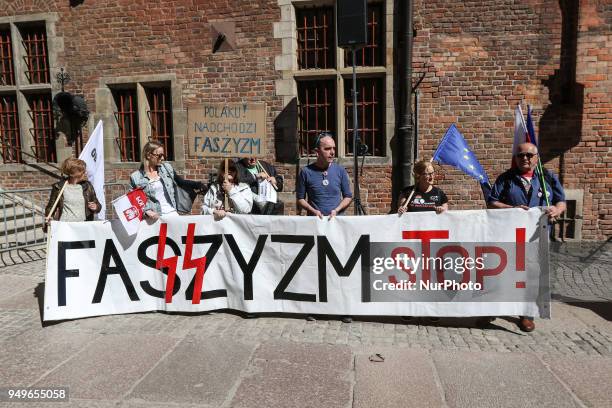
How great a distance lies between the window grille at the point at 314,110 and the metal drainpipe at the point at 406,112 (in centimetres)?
137

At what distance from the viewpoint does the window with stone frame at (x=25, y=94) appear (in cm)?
923

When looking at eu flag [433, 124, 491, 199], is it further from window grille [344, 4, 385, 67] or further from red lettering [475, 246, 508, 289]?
window grille [344, 4, 385, 67]

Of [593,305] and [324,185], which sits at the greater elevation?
[324,185]

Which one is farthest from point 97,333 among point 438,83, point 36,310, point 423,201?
point 438,83

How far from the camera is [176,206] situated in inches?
192

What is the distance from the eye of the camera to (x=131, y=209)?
435 cm

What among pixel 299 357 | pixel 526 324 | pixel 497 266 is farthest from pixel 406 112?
pixel 299 357

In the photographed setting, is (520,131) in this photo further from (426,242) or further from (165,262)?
(165,262)

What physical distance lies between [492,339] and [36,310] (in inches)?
186

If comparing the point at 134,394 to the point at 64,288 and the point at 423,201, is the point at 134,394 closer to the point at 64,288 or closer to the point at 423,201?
the point at 64,288

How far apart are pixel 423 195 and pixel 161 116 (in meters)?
6.56

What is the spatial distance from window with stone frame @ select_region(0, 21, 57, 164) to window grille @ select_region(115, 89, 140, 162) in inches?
62.0

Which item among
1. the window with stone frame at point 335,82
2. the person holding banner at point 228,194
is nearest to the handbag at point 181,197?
the person holding banner at point 228,194

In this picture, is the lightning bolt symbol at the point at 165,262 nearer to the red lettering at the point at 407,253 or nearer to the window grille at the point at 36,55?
the red lettering at the point at 407,253
